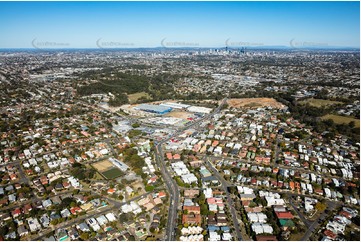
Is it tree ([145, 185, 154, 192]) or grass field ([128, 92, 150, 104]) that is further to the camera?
grass field ([128, 92, 150, 104])

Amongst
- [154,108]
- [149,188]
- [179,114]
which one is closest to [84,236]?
[149,188]

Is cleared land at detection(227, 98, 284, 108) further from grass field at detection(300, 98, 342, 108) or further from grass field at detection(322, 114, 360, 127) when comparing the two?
grass field at detection(322, 114, 360, 127)

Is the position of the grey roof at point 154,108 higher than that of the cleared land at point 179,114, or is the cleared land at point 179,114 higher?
the grey roof at point 154,108

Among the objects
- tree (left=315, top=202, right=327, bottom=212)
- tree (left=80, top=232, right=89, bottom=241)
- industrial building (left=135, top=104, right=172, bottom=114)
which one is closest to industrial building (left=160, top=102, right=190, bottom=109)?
industrial building (left=135, top=104, right=172, bottom=114)

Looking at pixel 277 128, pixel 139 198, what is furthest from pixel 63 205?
pixel 277 128

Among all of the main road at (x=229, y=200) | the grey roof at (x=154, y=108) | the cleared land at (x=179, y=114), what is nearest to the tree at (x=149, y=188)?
the main road at (x=229, y=200)

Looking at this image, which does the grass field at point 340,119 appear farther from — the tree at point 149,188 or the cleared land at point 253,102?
the tree at point 149,188

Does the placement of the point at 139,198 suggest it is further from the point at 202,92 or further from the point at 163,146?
the point at 202,92
